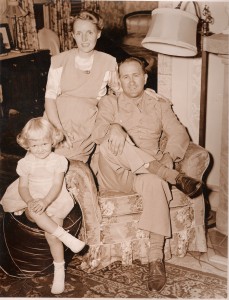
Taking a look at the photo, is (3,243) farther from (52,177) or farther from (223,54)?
(223,54)

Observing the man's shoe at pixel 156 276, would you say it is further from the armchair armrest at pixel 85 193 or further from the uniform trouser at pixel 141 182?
the armchair armrest at pixel 85 193

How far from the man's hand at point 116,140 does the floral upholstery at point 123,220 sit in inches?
7.4

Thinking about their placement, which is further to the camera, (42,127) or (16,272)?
(16,272)

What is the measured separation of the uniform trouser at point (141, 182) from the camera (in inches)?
92.7

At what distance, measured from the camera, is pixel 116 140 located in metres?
2.41

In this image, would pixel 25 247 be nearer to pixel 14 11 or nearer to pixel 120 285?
pixel 120 285

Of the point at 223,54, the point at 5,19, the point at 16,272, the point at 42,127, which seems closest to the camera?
the point at 42,127

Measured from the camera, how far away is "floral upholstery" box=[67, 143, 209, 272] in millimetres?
2400

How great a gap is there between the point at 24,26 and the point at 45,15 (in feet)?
0.61

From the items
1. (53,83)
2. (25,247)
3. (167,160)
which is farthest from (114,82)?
(25,247)

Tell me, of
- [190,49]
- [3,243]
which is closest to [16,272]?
[3,243]

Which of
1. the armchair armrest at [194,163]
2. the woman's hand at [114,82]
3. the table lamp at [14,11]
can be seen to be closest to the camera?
the armchair armrest at [194,163]

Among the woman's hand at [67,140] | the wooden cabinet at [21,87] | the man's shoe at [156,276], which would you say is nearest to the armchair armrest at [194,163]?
the man's shoe at [156,276]

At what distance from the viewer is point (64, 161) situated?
7.75 ft
